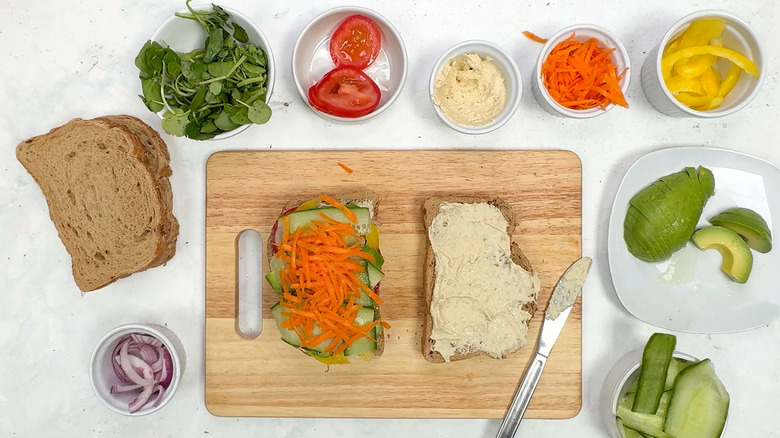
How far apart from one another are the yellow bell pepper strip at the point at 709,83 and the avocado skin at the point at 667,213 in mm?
249

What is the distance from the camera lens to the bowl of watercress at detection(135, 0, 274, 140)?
188 cm

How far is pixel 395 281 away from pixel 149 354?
0.88 meters

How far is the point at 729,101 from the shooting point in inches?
78.4

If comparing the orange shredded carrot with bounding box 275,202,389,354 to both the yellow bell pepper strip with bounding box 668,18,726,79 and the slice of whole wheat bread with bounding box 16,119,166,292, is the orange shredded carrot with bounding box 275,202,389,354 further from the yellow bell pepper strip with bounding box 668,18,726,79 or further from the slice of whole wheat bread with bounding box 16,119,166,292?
the yellow bell pepper strip with bounding box 668,18,726,79

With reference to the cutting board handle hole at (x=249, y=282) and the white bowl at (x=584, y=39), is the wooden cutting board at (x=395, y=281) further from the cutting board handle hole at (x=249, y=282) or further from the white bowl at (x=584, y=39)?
the white bowl at (x=584, y=39)

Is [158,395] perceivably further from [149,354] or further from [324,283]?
[324,283]

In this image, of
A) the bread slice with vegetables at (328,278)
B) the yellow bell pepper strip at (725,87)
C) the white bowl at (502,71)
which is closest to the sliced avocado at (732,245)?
the yellow bell pepper strip at (725,87)

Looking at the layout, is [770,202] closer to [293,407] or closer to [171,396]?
[293,407]

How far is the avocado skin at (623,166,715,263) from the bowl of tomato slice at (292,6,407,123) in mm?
892

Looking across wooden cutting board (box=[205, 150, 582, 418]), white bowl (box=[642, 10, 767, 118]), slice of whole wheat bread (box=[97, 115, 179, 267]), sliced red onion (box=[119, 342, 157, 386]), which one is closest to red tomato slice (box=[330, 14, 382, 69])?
wooden cutting board (box=[205, 150, 582, 418])

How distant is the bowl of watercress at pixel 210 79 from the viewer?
188 cm

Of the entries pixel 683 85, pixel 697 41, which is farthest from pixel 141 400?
pixel 697 41

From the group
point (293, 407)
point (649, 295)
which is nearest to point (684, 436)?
point (649, 295)

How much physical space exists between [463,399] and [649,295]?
2.39 feet
